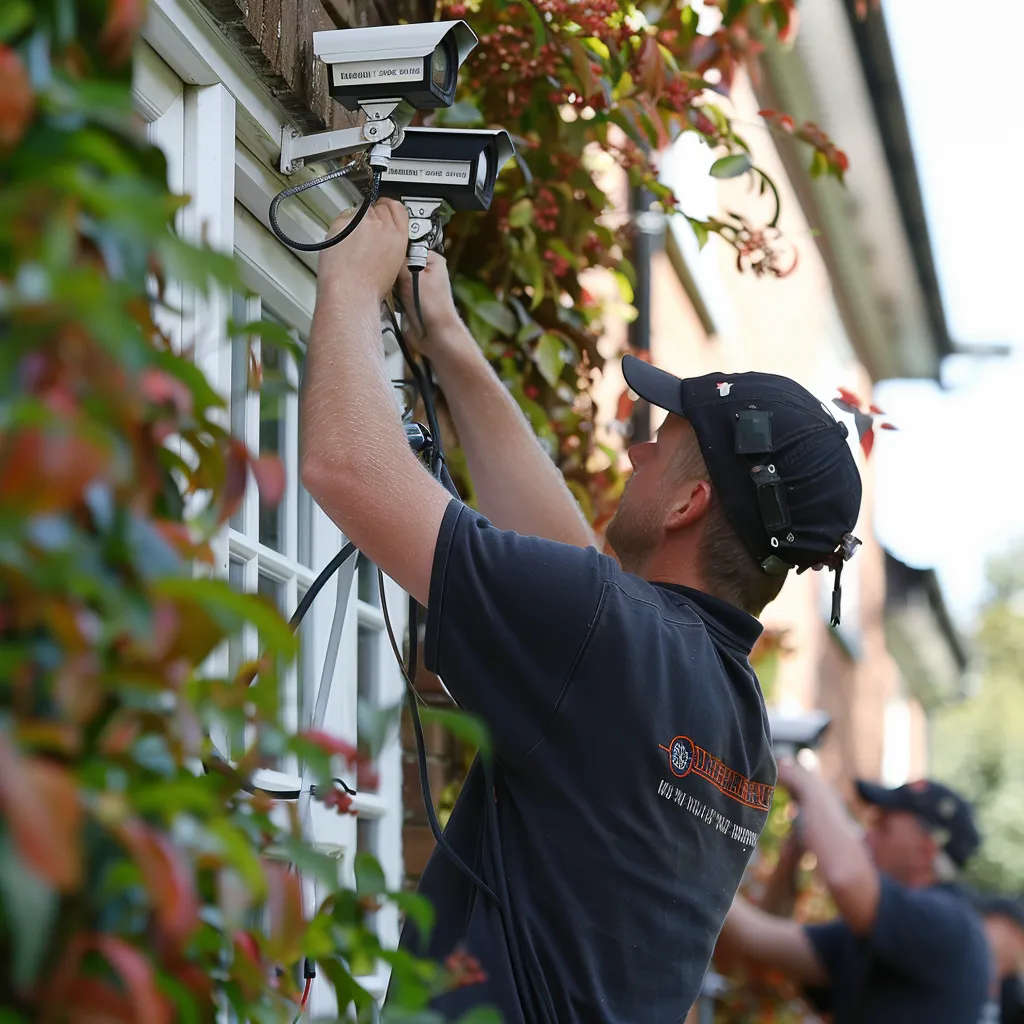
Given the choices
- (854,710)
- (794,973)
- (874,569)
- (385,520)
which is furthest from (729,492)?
(874,569)

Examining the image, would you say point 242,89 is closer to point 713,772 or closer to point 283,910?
point 713,772

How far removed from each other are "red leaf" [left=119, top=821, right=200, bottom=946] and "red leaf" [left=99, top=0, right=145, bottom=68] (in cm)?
43

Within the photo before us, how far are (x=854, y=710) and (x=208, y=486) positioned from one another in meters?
12.6

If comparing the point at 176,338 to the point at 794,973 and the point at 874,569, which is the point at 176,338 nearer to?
the point at 794,973

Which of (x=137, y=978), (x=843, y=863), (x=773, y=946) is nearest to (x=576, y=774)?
(x=137, y=978)

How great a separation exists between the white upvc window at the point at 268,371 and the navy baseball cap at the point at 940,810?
2594mm

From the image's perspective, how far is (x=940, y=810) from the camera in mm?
5152

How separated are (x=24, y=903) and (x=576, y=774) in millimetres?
1334

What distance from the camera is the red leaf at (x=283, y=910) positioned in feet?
2.76

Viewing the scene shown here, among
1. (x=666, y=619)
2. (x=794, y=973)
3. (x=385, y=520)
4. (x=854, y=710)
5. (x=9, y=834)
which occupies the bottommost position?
(x=854, y=710)

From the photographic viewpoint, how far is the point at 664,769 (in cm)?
199

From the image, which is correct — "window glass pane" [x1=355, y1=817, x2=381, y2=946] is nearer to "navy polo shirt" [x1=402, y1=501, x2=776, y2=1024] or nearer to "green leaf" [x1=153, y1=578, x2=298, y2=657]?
"navy polo shirt" [x1=402, y1=501, x2=776, y2=1024]

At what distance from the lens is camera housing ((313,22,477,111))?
2.09 metres

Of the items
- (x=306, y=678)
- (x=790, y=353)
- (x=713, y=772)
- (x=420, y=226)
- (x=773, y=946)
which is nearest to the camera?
(x=713, y=772)
